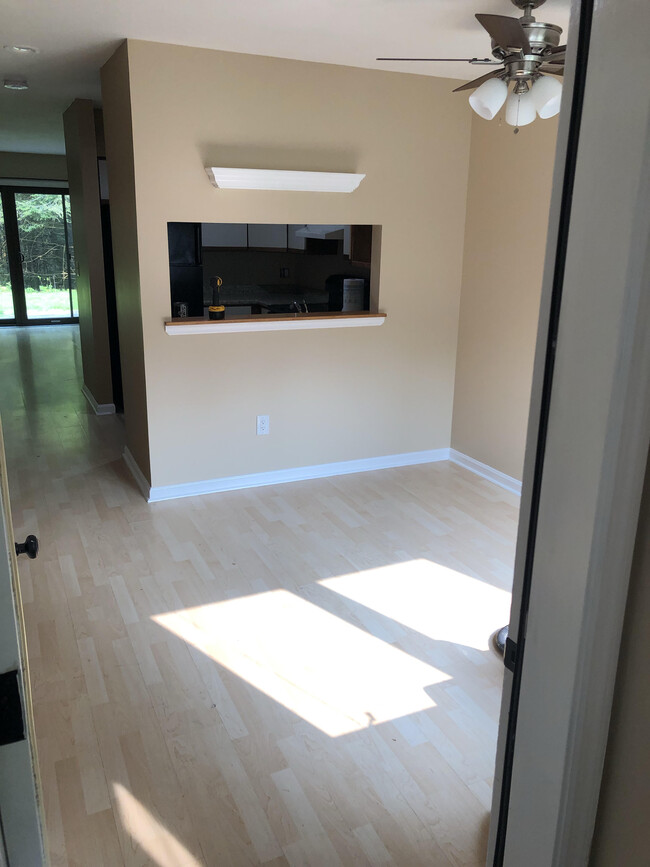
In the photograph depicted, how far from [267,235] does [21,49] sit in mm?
1874

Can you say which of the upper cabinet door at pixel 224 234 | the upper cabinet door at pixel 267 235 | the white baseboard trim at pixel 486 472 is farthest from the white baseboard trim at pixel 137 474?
the white baseboard trim at pixel 486 472

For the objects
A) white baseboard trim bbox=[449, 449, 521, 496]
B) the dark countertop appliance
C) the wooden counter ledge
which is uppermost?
the dark countertop appliance

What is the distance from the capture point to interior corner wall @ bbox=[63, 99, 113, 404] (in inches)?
207

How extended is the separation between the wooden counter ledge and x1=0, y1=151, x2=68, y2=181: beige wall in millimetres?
6987

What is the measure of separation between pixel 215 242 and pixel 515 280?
2100 mm

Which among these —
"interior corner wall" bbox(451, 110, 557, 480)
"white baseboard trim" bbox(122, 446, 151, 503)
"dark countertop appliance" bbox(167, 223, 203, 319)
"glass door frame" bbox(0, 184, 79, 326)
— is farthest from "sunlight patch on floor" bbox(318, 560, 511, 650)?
"glass door frame" bbox(0, 184, 79, 326)

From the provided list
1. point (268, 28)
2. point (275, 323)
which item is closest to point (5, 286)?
point (275, 323)

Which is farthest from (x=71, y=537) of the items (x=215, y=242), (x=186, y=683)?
(x=215, y=242)

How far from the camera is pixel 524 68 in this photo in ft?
8.27

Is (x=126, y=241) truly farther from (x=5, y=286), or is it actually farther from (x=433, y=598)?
(x=5, y=286)

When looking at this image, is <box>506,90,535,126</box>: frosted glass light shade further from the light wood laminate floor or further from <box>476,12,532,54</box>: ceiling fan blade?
the light wood laminate floor

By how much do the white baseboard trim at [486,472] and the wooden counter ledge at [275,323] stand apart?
1.14 m

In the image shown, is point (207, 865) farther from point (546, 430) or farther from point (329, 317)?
point (329, 317)

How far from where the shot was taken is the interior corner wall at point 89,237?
5258 millimetres
